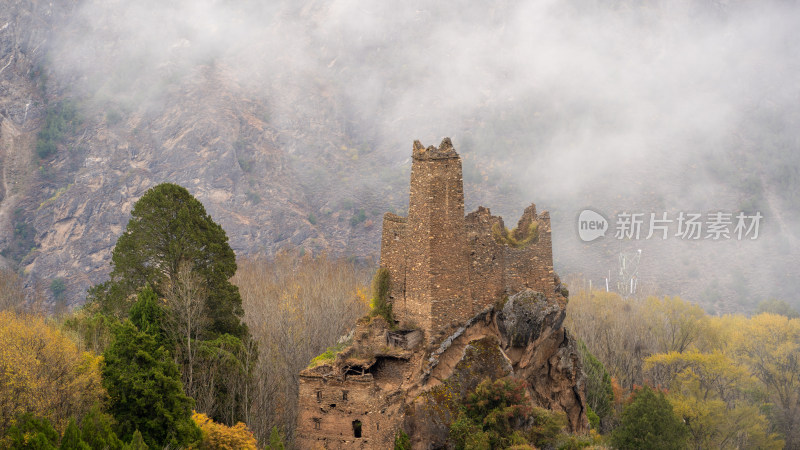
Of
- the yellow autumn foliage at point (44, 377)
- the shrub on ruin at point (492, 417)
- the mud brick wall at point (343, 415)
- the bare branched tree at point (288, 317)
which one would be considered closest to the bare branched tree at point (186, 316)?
the bare branched tree at point (288, 317)

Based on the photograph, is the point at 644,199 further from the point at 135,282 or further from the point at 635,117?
the point at 135,282

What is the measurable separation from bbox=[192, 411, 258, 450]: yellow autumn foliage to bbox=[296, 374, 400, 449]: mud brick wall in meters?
2.37

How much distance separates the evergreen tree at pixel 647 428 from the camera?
40.2 meters

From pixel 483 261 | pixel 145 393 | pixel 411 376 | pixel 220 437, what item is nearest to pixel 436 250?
pixel 483 261

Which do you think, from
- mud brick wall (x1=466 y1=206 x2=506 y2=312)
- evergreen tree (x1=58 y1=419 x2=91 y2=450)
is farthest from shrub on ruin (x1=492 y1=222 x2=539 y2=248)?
evergreen tree (x1=58 y1=419 x2=91 y2=450)

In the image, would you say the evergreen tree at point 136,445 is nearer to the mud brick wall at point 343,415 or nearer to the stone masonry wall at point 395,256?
the mud brick wall at point 343,415

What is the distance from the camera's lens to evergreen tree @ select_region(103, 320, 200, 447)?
2756cm

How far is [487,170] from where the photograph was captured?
113 metres

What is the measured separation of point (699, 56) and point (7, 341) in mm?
132600

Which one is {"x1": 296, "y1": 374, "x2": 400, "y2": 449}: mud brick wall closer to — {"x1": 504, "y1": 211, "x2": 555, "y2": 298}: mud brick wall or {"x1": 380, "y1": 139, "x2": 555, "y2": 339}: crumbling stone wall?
{"x1": 380, "y1": 139, "x2": 555, "y2": 339}: crumbling stone wall

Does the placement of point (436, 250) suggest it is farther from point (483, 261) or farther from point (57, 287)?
point (57, 287)

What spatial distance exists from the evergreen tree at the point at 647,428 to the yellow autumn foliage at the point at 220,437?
66.9 feet

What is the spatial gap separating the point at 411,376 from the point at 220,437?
8.07 metres

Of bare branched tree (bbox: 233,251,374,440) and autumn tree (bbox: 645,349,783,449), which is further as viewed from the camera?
autumn tree (bbox: 645,349,783,449)
